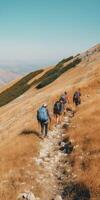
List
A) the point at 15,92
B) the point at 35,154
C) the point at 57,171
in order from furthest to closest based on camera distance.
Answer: the point at 15,92, the point at 35,154, the point at 57,171

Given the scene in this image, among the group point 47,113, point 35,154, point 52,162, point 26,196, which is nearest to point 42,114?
point 47,113

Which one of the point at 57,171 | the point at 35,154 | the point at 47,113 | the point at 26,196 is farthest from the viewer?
the point at 47,113

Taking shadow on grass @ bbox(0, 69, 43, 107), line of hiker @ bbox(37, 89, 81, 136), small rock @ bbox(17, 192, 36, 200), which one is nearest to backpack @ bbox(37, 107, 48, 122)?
line of hiker @ bbox(37, 89, 81, 136)

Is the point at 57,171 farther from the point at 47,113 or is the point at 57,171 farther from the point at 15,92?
the point at 15,92

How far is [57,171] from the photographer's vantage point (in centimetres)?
2164

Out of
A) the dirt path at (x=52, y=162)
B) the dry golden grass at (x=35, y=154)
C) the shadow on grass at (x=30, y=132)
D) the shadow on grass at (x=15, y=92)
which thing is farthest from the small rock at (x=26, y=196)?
the shadow on grass at (x=15, y=92)

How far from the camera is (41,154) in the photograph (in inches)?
971

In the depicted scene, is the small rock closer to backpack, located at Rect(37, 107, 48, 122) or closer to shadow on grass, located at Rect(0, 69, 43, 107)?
backpack, located at Rect(37, 107, 48, 122)

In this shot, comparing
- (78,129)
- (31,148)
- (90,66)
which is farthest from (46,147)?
(90,66)

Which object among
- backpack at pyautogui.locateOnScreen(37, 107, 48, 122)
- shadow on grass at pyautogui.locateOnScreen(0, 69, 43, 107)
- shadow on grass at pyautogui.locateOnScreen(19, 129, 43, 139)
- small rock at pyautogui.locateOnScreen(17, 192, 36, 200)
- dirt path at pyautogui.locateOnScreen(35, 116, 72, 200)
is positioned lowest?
small rock at pyautogui.locateOnScreen(17, 192, 36, 200)

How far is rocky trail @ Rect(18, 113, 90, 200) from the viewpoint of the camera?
59.3 feet

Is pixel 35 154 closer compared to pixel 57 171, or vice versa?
pixel 57 171

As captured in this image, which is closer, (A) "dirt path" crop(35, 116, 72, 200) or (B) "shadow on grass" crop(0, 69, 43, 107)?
(A) "dirt path" crop(35, 116, 72, 200)

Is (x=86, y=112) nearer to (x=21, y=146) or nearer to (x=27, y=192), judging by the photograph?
(x=21, y=146)
